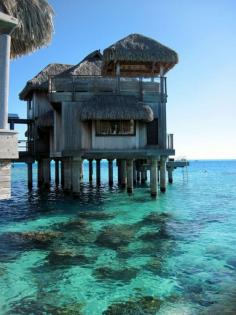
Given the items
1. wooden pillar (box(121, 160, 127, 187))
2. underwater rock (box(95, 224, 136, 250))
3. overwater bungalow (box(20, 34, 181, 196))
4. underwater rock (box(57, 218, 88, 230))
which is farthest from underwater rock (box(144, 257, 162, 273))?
wooden pillar (box(121, 160, 127, 187))

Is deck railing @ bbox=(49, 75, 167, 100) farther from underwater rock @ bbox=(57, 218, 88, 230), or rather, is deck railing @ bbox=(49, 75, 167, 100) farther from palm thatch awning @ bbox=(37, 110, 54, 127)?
underwater rock @ bbox=(57, 218, 88, 230)

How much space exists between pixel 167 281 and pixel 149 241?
3650mm

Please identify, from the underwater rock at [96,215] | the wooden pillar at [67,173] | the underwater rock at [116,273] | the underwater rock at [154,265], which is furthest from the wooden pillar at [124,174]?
the underwater rock at [116,273]

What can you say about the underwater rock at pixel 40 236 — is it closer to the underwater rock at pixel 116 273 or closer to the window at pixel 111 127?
the underwater rock at pixel 116 273

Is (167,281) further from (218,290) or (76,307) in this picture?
(76,307)

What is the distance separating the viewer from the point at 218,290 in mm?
7766

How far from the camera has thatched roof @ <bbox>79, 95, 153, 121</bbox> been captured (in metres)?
18.5

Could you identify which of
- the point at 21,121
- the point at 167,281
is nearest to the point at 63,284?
the point at 167,281

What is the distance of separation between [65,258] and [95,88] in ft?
37.5

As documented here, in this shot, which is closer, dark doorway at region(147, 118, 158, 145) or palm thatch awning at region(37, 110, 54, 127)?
dark doorway at region(147, 118, 158, 145)

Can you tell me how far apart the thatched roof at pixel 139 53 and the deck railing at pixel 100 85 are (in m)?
1.04

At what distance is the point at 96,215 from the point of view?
664 inches

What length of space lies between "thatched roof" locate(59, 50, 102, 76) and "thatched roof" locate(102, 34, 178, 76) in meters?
3.34

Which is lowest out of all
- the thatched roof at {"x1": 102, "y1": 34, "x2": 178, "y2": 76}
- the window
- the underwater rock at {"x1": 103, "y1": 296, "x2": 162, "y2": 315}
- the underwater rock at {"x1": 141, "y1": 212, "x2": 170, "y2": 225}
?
the underwater rock at {"x1": 103, "y1": 296, "x2": 162, "y2": 315}
